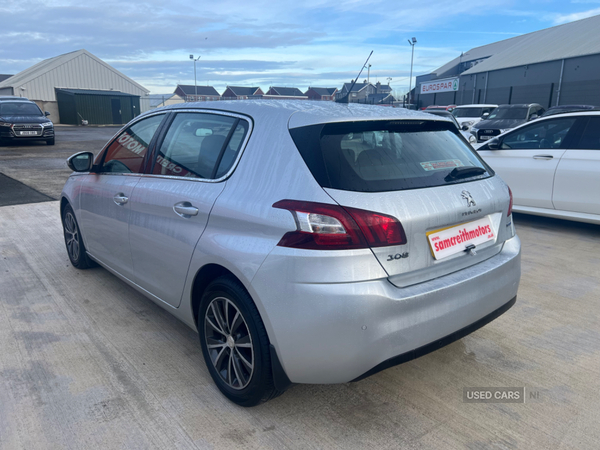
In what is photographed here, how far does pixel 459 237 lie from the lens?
2496 mm

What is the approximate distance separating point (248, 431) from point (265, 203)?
113cm

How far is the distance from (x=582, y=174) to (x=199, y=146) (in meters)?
4.89

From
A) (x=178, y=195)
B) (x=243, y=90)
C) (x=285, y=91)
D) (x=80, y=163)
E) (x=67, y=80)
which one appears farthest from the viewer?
(x=243, y=90)

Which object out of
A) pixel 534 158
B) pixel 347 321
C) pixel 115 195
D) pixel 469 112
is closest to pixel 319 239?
pixel 347 321

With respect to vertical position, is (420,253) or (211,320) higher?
(420,253)

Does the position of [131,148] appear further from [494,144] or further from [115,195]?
[494,144]

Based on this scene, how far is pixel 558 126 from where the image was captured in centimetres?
624

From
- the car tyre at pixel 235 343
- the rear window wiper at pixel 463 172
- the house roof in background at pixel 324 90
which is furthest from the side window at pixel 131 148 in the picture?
the house roof in background at pixel 324 90

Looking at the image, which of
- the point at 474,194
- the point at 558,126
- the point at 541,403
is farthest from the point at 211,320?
the point at 558,126

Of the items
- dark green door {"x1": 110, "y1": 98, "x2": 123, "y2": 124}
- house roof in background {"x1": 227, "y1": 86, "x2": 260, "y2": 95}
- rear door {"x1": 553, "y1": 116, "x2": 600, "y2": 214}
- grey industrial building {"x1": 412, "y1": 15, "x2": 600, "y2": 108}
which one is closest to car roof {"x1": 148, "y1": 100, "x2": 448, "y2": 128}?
rear door {"x1": 553, "y1": 116, "x2": 600, "y2": 214}

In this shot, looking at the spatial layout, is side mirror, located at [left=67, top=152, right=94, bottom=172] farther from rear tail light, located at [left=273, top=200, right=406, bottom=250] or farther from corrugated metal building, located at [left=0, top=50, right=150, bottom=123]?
corrugated metal building, located at [left=0, top=50, right=150, bottom=123]

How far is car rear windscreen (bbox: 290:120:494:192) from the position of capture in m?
2.29

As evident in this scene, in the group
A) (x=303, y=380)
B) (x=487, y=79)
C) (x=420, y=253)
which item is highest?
(x=487, y=79)

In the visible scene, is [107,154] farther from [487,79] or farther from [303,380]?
[487,79]
